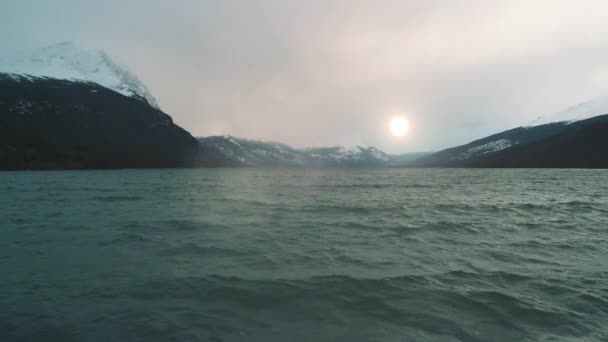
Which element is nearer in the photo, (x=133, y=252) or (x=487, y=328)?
(x=487, y=328)

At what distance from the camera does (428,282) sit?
12.4 meters

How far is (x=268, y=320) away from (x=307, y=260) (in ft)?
19.6

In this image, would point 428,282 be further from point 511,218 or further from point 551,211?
point 551,211

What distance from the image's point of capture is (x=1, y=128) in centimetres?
18538

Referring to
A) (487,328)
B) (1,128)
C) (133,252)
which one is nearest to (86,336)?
(133,252)

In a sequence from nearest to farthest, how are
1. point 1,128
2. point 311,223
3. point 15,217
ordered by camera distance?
point 311,223, point 15,217, point 1,128

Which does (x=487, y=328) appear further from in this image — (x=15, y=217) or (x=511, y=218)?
(x=15, y=217)

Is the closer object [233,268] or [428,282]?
[428,282]

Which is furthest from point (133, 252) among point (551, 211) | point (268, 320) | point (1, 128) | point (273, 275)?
point (1, 128)

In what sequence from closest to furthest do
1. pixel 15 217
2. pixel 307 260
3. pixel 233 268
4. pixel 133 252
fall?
pixel 233 268
pixel 307 260
pixel 133 252
pixel 15 217

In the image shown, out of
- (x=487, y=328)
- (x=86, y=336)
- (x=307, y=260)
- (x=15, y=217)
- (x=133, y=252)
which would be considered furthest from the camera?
(x=15, y=217)

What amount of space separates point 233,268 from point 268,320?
497cm

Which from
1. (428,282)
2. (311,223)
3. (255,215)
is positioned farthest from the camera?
(255,215)

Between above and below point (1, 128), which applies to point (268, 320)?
below
